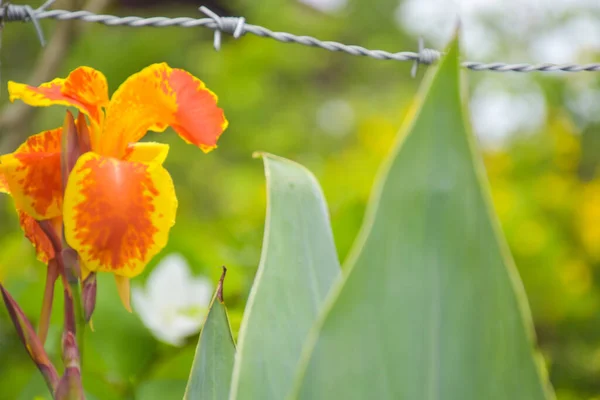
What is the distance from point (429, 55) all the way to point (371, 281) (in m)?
0.39

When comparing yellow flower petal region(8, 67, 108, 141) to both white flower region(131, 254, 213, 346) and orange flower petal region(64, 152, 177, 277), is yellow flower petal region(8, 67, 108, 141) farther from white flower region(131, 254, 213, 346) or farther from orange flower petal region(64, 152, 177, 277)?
white flower region(131, 254, 213, 346)

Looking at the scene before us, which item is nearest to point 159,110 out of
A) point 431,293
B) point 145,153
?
point 145,153

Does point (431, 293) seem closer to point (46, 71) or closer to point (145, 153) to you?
point (145, 153)

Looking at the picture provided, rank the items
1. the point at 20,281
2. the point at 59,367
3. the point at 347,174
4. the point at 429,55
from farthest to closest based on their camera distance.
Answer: the point at 347,174
the point at 20,281
the point at 59,367
the point at 429,55

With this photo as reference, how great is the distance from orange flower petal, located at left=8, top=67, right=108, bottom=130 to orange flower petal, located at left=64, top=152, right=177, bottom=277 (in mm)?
45

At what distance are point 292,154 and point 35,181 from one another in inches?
99.3

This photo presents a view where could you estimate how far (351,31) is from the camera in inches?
187

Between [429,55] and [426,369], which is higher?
[429,55]

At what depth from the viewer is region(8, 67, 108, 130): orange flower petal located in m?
0.46

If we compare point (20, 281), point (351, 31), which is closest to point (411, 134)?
point (20, 281)

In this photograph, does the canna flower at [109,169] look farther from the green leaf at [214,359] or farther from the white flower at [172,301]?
the white flower at [172,301]

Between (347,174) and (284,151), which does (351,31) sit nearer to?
(284,151)

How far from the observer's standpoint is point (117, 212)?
1.44 ft

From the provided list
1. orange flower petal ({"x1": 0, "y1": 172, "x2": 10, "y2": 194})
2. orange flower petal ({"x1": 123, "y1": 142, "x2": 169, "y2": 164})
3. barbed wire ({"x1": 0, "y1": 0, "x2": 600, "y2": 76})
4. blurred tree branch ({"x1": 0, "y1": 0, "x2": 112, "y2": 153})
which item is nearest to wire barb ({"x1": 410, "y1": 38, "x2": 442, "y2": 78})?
barbed wire ({"x1": 0, "y1": 0, "x2": 600, "y2": 76})
